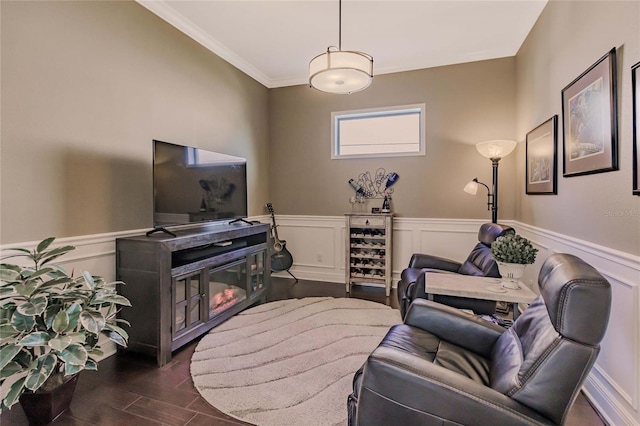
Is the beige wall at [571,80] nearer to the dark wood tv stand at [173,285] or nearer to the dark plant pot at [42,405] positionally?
the dark wood tv stand at [173,285]

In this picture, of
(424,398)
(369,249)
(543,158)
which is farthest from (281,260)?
(424,398)

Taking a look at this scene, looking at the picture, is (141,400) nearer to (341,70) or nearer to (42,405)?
(42,405)

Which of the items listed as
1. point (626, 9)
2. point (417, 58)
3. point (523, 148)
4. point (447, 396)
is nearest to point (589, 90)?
point (626, 9)

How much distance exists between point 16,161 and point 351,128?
147 inches

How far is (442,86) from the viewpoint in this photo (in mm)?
4242

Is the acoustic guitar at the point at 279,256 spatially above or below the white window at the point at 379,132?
below

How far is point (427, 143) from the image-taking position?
14.2 feet

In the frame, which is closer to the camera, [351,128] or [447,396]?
[447,396]

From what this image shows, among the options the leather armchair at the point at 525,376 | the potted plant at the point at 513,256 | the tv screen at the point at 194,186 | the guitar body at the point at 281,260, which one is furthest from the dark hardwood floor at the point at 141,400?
the guitar body at the point at 281,260

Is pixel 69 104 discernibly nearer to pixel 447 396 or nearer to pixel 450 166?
pixel 447 396

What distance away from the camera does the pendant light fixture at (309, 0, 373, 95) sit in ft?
8.16

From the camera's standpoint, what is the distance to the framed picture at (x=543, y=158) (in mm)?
2676

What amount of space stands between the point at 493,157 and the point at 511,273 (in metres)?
1.98

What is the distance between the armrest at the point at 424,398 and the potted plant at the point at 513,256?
1.15 metres
